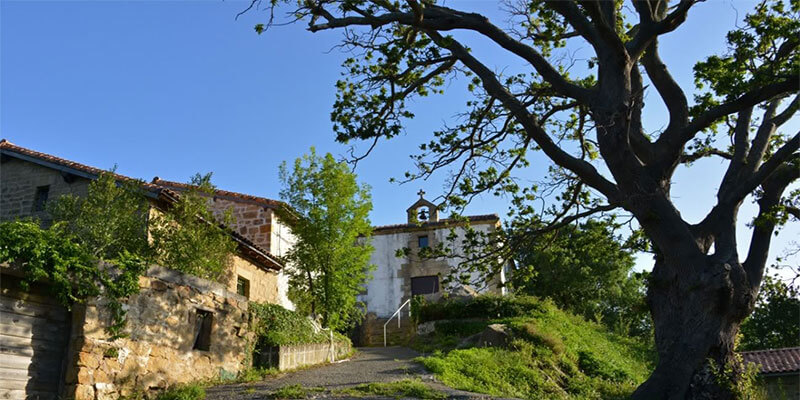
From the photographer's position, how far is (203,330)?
39.7ft

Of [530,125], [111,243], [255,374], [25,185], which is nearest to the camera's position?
[530,125]

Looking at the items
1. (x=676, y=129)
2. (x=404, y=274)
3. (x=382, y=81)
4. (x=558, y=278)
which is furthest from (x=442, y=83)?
(x=558, y=278)

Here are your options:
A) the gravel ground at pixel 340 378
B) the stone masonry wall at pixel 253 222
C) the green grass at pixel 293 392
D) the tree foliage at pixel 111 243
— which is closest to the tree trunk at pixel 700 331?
the gravel ground at pixel 340 378

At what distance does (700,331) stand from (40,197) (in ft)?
52.8

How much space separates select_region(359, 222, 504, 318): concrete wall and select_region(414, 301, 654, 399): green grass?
24.8 ft

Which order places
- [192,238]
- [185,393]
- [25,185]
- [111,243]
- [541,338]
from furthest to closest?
1. [25,185]
2. [541,338]
3. [192,238]
4. [111,243]
5. [185,393]

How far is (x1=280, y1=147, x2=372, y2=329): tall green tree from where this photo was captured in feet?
56.9

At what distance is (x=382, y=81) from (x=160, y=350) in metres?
5.87

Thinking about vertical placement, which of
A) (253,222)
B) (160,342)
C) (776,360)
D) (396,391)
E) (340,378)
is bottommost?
(396,391)

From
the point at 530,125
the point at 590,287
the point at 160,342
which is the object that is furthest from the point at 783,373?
the point at 160,342

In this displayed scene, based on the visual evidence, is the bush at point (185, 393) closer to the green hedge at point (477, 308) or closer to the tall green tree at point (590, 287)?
the green hedge at point (477, 308)

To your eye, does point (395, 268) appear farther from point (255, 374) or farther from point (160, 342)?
point (160, 342)

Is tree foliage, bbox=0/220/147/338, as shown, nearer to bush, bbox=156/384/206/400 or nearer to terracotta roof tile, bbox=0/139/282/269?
bush, bbox=156/384/206/400

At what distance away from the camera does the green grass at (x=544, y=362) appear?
40.5ft
